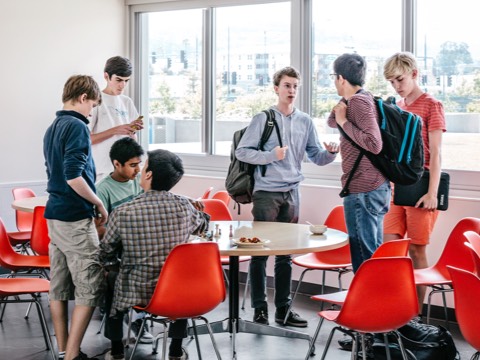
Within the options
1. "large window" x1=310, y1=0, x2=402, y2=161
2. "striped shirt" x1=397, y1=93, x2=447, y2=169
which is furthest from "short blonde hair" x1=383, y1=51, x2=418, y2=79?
"large window" x1=310, y1=0, x2=402, y2=161

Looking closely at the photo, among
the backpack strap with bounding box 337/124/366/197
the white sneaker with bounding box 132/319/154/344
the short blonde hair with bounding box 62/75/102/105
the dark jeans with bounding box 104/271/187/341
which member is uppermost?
the short blonde hair with bounding box 62/75/102/105

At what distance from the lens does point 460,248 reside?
4.45 m

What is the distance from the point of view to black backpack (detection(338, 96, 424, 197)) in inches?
162

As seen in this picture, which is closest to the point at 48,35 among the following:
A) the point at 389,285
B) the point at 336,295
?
the point at 336,295

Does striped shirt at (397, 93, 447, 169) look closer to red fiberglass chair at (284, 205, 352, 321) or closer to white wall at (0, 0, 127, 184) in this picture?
red fiberglass chair at (284, 205, 352, 321)

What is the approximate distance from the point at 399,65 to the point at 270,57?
2.05 meters

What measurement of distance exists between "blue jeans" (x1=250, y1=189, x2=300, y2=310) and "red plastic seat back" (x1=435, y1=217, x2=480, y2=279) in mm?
1081

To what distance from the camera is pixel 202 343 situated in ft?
15.6

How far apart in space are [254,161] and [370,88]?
155 centimetres

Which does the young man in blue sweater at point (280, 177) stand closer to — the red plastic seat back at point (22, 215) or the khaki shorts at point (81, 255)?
the khaki shorts at point (81, 255)

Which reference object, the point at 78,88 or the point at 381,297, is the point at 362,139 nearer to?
the point at 381,297

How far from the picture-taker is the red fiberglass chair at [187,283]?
358cm

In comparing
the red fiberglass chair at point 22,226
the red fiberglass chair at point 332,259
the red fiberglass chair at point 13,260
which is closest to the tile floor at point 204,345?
the red fiberglass chair at point 332,259

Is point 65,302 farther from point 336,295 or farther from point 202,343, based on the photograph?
point 336,295
